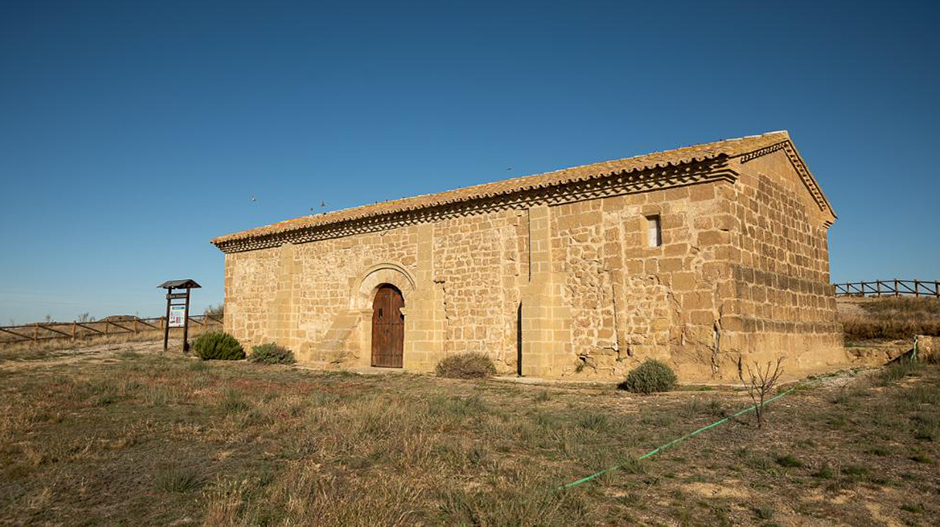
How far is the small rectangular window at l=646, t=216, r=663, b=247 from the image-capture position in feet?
39.3

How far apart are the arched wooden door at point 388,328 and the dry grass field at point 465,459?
22.3 ft

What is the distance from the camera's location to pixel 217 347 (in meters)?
19.3

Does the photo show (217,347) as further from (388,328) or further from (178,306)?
(388,328)

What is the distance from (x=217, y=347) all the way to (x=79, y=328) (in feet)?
52.2

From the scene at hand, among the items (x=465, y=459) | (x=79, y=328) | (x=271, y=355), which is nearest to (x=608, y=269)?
Answer: (x=465, y=459)

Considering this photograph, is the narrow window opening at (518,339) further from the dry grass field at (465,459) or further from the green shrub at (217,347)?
the green shrub at (217,347)

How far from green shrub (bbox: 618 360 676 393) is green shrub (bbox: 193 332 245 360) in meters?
14.5

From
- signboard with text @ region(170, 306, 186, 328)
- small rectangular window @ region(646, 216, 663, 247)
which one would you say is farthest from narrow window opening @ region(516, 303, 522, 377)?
signboard with text @ region(170, 306, 186, 328)

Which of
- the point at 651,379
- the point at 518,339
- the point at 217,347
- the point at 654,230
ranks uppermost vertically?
the point at 654,230

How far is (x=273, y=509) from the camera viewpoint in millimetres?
4102

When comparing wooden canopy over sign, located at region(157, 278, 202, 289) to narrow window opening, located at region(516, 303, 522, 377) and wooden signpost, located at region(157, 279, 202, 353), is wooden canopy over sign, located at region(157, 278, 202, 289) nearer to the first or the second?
wooden signpost, located at region(157, 279, 202, 353)

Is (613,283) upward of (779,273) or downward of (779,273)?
downward

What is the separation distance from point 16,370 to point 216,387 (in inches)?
327

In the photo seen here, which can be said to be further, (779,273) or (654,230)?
(779,273)
